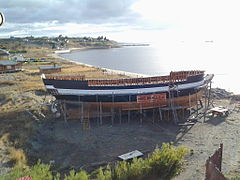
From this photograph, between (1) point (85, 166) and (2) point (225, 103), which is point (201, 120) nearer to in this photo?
(2) point (225, 103)

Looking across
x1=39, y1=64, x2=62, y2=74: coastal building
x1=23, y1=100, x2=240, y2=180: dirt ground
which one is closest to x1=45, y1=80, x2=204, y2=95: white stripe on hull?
x1=23, y1=100, x2=240, y2=180: dirt ground

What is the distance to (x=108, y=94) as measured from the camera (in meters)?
19.9

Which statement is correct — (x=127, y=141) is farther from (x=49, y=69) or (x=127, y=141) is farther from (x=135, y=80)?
(x=49, y=69)

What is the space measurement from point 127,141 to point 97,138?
78.1 inches

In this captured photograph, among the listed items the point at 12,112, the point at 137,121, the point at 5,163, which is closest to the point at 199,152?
the point at 137,121

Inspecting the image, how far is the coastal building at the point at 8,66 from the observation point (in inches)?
1645

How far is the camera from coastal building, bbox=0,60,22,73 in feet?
137

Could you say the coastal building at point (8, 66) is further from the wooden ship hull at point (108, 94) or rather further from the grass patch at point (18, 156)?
the grass patch at point (18, 156)

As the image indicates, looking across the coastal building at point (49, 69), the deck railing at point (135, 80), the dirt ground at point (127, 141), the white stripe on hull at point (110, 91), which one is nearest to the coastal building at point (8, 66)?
the coastal building at point (49, 69)

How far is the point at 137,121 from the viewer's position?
20297mm

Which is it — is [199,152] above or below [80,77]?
below

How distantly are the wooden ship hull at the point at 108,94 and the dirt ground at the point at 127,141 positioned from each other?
1396 millimetres

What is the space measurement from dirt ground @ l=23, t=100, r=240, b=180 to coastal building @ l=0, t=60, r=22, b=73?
2729cm

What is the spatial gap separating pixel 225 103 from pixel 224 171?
53.2 ft
